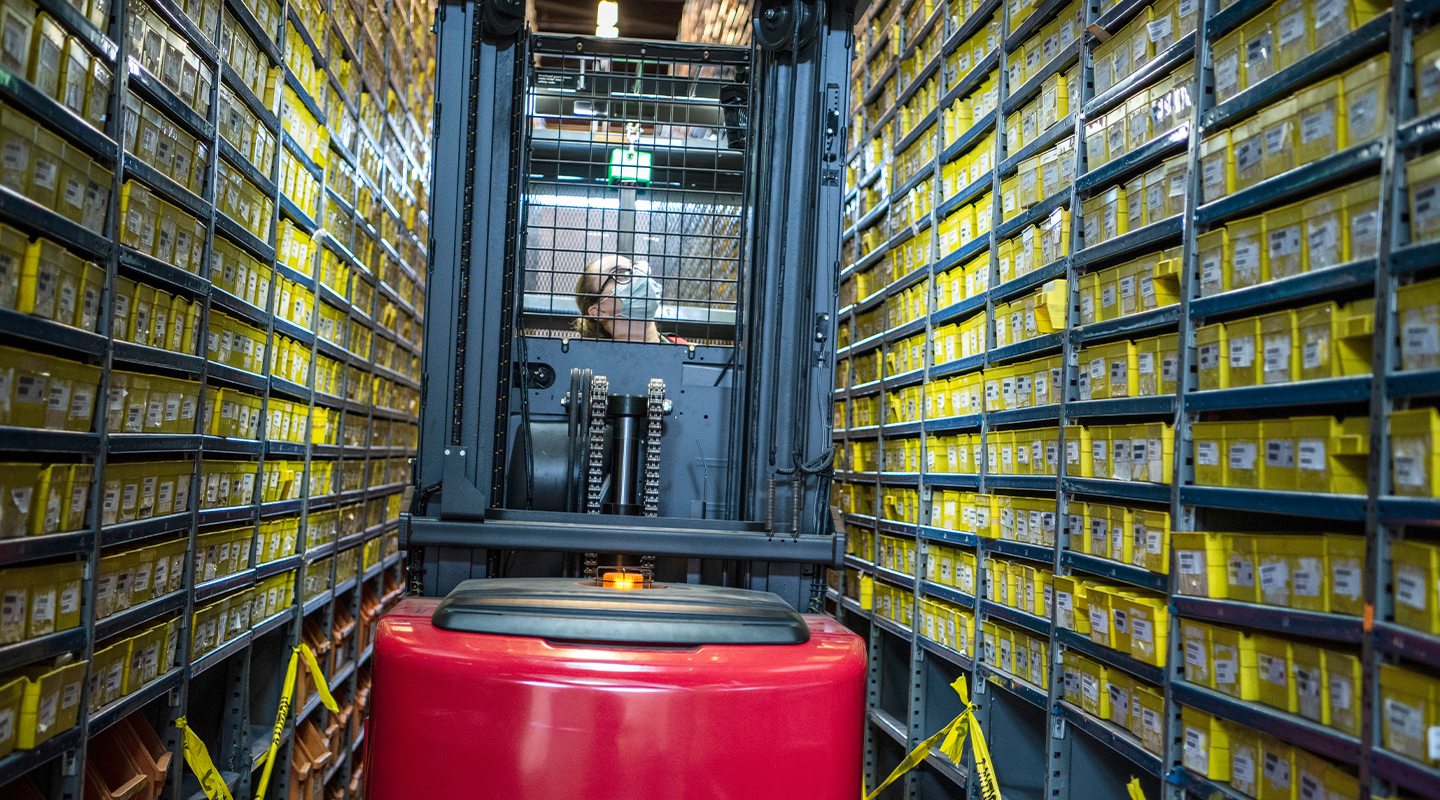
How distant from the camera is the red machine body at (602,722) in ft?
7.20

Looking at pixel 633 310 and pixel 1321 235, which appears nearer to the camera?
pixel 1321 235

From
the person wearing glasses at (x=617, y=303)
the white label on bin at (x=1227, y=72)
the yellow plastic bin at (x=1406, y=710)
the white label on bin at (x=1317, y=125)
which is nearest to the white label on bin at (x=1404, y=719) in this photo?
the yellow plastic bin at (x=1406, y=710)

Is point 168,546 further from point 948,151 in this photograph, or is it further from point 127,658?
point 948,151

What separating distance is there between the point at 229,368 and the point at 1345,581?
3950mm

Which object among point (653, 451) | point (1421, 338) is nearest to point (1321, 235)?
point (1421, 338)

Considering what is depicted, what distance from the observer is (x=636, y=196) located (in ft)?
12.3

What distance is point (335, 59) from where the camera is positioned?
218 inches

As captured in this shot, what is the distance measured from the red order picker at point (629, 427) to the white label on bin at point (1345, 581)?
120 centimetres

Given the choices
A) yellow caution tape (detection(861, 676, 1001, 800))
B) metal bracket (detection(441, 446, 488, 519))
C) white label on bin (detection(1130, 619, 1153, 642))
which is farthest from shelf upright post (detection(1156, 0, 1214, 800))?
metal bracket (detection(441, 446, 488, 519))

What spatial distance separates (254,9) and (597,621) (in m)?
3.27

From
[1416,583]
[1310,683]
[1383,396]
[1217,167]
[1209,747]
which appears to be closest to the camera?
[1416,583]

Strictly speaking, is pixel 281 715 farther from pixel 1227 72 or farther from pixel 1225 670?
pixel 1227 72

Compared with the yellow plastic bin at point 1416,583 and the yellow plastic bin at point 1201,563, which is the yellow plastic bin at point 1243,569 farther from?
the yellow plastic bin at point 1416,583

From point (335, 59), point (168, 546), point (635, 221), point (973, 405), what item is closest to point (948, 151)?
point (973, 405)
